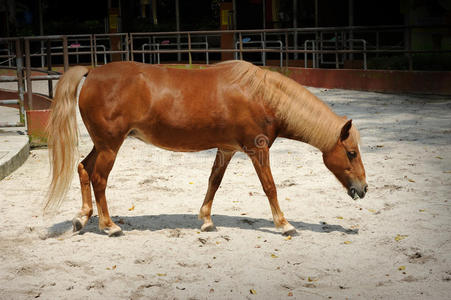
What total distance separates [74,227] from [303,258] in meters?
1.85

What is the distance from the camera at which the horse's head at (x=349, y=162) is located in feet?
15.9

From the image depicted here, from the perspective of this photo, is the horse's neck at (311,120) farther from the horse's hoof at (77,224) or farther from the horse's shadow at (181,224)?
the horse's hoof at (77,224)

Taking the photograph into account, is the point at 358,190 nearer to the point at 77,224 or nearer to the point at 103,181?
the point at 103,181

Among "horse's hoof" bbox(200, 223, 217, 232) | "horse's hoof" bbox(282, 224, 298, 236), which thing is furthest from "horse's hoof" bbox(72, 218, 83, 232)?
"horse's hoof" bbox(282, 224, 298, 236)

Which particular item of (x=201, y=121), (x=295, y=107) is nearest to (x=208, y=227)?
(x=201, y=121)

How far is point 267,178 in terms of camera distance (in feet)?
16.1

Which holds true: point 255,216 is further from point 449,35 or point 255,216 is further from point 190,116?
point 449,35

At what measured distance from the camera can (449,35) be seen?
1452 cm

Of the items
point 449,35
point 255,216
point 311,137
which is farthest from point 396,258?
point 449,35

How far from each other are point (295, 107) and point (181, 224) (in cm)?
139

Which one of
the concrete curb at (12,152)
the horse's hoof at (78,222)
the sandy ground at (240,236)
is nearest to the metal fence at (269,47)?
the concrete curb at (12,152)

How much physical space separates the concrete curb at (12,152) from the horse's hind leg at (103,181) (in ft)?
7.76

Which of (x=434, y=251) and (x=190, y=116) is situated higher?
(x=190, y=116)

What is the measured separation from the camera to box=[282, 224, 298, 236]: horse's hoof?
4848mm
